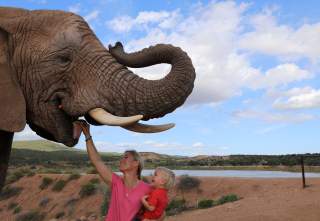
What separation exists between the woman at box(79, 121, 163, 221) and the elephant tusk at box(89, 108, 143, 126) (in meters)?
0.27

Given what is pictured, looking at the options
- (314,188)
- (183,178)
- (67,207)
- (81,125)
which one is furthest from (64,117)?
(67,207)

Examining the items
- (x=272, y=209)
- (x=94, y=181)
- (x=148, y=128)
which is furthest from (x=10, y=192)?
(x=148, y=128)

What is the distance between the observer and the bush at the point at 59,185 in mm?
40812

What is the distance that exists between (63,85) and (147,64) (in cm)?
77

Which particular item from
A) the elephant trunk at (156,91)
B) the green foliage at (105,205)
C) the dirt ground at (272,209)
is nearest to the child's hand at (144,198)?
the elephant trunk at (156,91)

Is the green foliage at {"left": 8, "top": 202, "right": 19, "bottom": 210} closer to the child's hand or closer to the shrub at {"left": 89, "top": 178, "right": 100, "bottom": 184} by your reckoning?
the shrub at {"left": 89, "top": 178, "right": 100, "bottom": 184}

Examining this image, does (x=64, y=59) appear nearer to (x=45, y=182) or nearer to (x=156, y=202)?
(x=156, y=202)

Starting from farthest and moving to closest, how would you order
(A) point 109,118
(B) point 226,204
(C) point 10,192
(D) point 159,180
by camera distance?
1. (C) point 10,192
2. (B) point 226,204
3. (D) point 159,180
4. (A) point 109,118

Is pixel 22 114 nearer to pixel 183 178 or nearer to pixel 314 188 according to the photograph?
pixel 314 188

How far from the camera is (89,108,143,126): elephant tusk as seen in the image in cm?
390

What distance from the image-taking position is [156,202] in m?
4.24

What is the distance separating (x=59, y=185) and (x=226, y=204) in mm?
24440

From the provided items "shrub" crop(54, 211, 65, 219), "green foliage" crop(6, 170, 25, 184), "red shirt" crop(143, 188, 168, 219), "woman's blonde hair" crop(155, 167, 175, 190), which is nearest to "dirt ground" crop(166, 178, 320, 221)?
"woman's blonde hair" crop(155, 167, 175, 190)

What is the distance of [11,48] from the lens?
4.54m
